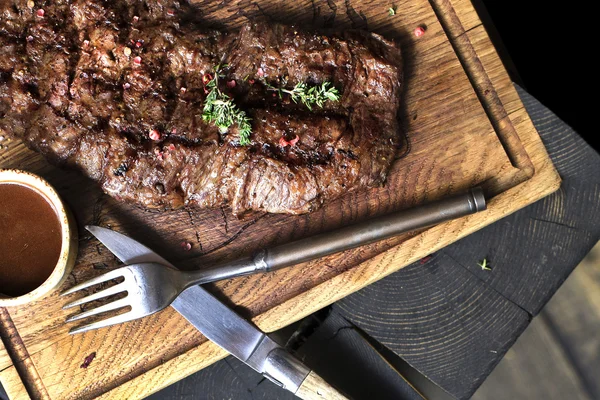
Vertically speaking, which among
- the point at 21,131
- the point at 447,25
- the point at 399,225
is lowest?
the point at 399,225

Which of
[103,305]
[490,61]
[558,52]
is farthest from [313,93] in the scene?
[558,52]

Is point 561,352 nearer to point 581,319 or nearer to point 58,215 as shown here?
point 581,319

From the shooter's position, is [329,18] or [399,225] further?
[329,18]

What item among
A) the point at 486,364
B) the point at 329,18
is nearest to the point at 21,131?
the point at 329,18

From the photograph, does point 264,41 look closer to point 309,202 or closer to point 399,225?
point 309,202

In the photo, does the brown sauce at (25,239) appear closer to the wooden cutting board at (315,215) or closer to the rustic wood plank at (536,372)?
the wooden cutting board at (315,215)

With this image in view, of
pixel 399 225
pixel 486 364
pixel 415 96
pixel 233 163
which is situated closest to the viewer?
pixel 233 163

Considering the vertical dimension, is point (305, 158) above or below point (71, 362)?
above
